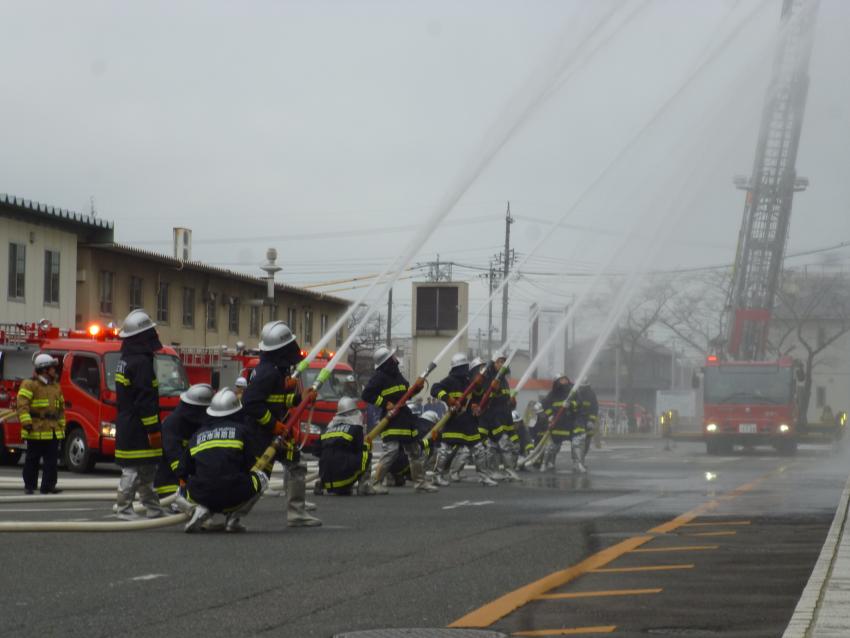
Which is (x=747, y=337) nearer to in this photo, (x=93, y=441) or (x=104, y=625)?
(x=93, y=441)

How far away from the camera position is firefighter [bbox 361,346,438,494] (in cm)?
1714

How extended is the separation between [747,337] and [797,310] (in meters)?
2.15

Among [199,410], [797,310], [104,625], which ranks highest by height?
[797,310]

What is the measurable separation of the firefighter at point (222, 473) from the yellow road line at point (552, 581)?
3176 mm

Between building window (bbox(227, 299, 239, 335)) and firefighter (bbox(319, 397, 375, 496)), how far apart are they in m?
37.6

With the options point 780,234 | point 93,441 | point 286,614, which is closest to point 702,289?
point 780,234

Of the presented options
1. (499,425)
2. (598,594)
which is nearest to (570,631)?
(598,594)

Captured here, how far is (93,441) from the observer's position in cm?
2206

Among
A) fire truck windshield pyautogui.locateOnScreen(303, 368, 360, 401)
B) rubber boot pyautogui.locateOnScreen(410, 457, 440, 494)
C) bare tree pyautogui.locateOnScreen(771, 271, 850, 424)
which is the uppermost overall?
bare tree pyautogui.locateOnScreen(771, 271, 850, 424)

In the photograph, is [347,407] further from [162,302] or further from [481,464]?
[162,302]

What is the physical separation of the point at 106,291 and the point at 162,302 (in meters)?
3.60

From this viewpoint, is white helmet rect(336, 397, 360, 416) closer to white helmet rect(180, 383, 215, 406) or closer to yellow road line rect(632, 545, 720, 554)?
white helmet rect(180, 383, 215, 406)

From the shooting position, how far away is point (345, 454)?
16672 mm

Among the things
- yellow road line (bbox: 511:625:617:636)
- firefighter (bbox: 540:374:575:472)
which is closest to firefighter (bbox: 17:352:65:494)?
firefighter (bbox: 540:374:575:472)
